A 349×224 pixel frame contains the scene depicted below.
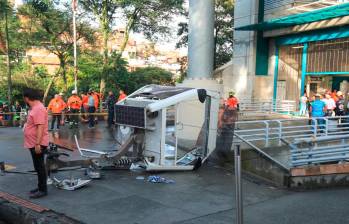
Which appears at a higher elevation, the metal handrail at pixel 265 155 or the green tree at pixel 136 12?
the green tree at pixel 136 12

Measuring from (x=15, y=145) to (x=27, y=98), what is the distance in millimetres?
6243

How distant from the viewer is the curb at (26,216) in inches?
223

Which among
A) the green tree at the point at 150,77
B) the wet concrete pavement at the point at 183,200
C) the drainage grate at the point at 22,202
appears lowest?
the wet concrete pavement at the point at 183,200

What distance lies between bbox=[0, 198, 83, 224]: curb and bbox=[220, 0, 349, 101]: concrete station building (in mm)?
16869

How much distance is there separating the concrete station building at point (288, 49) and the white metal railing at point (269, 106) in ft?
2.06

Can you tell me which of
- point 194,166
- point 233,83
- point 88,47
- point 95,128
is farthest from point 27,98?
point 88,47

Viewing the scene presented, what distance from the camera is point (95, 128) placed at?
17359 mm

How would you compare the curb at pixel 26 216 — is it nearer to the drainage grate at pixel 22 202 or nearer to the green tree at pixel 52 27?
the drainage grate at pixel 22 202

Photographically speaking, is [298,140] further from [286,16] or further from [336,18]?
[286,16]

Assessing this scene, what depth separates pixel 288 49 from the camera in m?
24.2

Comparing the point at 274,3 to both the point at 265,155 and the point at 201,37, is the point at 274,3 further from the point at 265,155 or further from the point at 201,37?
the point at 265,155

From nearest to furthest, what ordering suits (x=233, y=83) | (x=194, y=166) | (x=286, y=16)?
1. (x=194, y=166)
2. (x=286, y=16)
3. (x=233, y=83)

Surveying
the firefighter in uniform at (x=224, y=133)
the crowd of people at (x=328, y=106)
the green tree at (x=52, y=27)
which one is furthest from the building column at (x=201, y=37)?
the green tree at (x=52, y=27)

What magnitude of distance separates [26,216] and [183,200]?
2.53m
